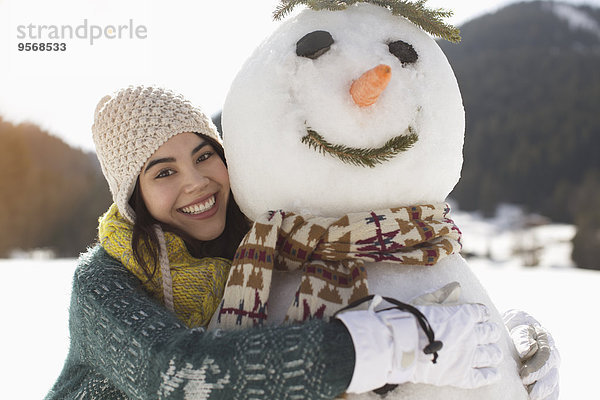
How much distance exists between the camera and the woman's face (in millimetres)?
1306

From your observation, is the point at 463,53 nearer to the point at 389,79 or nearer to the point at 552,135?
the point at 552,135

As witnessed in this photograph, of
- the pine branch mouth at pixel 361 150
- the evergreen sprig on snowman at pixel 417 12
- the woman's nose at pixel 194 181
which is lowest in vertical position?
the woman's nose at pixel 194 181

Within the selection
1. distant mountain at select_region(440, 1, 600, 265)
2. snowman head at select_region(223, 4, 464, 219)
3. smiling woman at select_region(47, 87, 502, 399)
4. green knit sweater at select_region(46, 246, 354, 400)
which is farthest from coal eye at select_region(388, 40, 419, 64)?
distant mountain at select_region(440, 1, 600, 265)

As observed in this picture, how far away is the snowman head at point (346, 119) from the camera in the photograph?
3.13ft

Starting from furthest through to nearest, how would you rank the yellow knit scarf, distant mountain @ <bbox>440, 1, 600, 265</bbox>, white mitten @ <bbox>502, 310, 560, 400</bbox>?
distant mountain @ <bbox>440, 1, 600, 265</bbox> < the yellow knit scarf < white mitten @ <bbox>502, 310, 560, 400</bbox>

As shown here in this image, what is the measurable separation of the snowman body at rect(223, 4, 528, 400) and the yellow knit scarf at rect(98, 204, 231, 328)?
23 centimetres

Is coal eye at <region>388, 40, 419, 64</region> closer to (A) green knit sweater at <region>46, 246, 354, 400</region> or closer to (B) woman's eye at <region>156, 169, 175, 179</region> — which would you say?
(A) green knit sweater at <region>46, 246, 354, 400</region>

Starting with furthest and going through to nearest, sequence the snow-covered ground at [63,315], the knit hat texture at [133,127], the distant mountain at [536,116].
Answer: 1. the distant mountain at [536,116]
2. the snow-covered ground at [63,315]
3. the knit hat texture at [133,127]

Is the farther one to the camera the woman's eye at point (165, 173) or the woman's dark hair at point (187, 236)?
the woman's eye at point (165, 173)

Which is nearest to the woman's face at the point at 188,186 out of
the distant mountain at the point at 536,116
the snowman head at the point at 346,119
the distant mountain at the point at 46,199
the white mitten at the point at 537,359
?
the snowman head at the point at 346,119

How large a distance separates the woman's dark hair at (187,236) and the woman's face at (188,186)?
0.9 inches

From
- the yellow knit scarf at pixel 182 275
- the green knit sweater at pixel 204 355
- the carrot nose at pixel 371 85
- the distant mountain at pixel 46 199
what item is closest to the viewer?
the green knit sweater at pixel 204 355

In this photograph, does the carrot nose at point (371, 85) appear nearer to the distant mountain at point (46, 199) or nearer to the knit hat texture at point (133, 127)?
the knit hat texture at point (133, 127)

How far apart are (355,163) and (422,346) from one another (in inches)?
14.1
